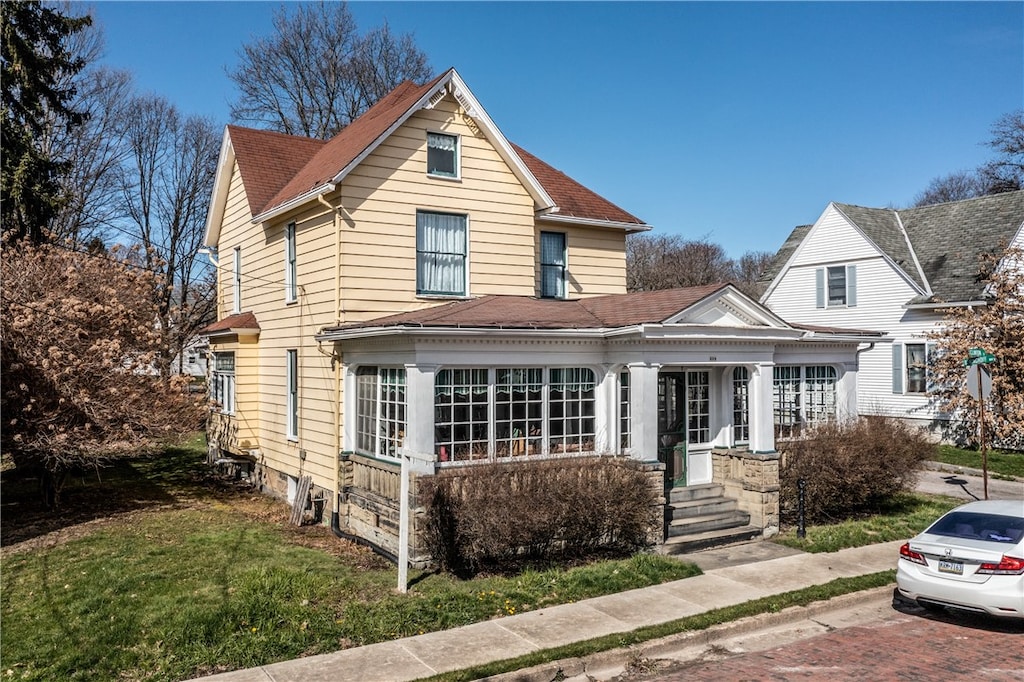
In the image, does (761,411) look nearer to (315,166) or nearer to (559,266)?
(559,266)

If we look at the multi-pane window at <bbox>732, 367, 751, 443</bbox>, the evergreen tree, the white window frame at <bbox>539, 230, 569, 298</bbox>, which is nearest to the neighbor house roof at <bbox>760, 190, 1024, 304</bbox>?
the multi-pane window at <bbox>732, 367, 751, 443</bbox>

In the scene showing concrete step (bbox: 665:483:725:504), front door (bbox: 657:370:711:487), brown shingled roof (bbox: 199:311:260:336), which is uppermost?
brown shingled roof (bbox: 199:311:260:336)

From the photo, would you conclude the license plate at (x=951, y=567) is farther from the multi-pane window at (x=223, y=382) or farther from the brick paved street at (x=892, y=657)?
the multi-pane window at (x=223, y=382)

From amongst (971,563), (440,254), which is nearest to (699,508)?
(971,563)

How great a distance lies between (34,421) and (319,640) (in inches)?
351

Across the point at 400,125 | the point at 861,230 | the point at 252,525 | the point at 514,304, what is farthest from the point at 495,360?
the point at 861,230

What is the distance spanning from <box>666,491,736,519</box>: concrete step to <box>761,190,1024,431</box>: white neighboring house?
13.9 m

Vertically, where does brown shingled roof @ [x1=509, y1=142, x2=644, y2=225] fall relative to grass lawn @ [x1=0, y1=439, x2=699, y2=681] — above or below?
above

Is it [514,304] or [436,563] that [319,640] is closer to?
[436,563]

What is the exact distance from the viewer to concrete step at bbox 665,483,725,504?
14.0 metres

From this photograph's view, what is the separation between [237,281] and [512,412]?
10771mm

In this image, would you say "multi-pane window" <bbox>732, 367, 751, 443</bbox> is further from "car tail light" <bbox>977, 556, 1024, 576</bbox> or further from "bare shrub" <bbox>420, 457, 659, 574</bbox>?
"car tail light" <bbox>977, 556, 1024, 576</bbox>

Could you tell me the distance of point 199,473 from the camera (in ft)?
68.3

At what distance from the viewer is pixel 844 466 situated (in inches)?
565
